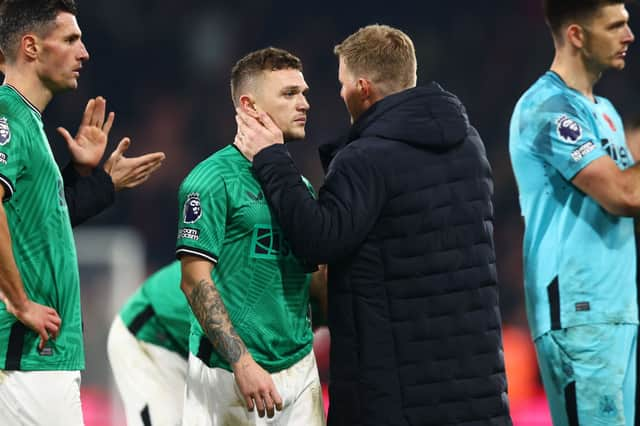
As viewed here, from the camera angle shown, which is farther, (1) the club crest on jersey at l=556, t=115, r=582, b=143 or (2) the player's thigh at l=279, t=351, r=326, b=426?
(1) the club crest on jersey at l=556, t=115, r=582, b=143

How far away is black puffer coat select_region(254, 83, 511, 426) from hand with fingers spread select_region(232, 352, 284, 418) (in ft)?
0.97

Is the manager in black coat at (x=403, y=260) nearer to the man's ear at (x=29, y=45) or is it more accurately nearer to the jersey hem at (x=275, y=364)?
the jersey hem at (x=275, y=364)

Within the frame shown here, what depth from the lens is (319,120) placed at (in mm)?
11469

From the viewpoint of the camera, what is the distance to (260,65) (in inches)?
160

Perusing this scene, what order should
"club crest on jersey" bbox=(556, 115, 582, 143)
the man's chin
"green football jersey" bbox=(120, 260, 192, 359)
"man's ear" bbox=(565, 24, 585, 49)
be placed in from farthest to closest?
1. "green football jersey" bbox=(120, 260, 192, 359)
2. "man's ear" bbox=(565, 24, 585, 49)
3. "club crest on jersey" bbox=(556, 115, 582, 143)
4. the man's chin

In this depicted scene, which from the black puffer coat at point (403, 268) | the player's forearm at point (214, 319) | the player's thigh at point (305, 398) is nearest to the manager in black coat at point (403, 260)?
the black puffer coat at point (403, 268)

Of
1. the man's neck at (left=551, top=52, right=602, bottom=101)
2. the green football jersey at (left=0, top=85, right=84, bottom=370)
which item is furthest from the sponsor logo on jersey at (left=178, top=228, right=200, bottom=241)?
the man's neck at (left=551, top=52, right=602, bottom=101)

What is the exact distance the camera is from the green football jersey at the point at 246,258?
3795 mm

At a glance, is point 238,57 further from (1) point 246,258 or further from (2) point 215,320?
(2) point 215,320

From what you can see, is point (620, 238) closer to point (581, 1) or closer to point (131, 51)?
point (581, 1)

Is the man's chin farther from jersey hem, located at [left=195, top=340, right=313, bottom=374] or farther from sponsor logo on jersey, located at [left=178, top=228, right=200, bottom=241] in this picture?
jersey hem, located at [left=195, top=340, right=313, bottom=374]

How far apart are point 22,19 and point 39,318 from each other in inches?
42.0

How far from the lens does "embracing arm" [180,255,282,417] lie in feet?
11.8

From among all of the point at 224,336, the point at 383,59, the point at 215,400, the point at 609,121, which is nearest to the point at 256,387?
the point at 224,336
